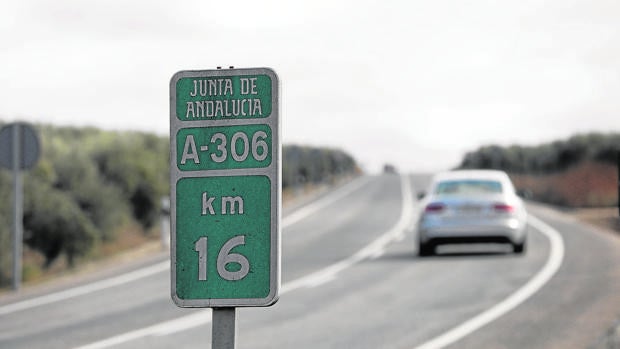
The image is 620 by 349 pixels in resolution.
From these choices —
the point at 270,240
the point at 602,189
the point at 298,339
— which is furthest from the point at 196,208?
the point at 602,189

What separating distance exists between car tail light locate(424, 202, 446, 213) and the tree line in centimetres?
4876

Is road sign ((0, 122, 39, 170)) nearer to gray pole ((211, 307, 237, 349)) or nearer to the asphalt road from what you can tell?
the asphalt road

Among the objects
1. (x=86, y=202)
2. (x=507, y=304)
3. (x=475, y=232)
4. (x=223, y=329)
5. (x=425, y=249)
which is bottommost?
(x=86, y=202)

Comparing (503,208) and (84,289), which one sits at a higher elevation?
(503,208)

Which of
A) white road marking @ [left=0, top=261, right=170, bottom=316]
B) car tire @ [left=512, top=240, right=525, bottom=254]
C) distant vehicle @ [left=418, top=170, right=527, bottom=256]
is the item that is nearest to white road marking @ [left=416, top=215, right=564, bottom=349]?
car tire @ [left=512, top=240, right=525, bottom=254]

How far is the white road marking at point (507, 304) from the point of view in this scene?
11922 millimetres

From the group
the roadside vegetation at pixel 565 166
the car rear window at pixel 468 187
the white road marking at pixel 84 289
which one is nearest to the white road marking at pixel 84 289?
the white road marking at pixel 84 289

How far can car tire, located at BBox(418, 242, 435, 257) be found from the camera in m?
22.6

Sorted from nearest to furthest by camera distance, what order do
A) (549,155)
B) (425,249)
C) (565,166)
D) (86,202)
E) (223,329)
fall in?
(223,329)
(425,249)
(86,202)
(565,166)
(549,155)

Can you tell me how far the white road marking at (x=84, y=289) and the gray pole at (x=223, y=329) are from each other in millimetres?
11621

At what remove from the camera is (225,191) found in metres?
4.49

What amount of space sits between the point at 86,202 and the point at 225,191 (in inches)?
2125

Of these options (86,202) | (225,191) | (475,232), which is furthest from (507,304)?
(86,202)

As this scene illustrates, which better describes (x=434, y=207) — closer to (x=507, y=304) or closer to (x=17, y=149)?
(x=507, y=304)
